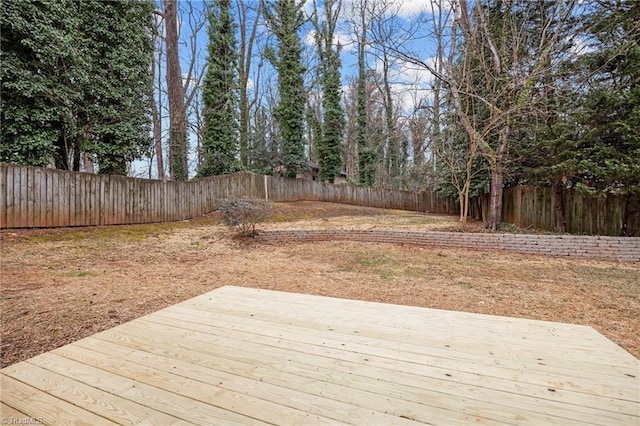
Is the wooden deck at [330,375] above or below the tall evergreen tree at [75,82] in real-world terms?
below

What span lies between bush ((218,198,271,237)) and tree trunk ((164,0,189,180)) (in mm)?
5747

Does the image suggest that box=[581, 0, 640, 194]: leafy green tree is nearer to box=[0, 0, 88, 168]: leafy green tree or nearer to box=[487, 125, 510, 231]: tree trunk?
box=[487, 125, 510, 231]: tree trunk

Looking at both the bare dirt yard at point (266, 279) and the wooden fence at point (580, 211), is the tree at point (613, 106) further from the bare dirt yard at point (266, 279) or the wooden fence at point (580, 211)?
the bare dirt yard at point (266, 279)

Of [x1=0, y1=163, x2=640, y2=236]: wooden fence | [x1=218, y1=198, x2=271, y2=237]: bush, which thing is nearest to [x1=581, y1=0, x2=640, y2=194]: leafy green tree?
[x1=0, y1=163, x2=640, y2=236]: wooden fence

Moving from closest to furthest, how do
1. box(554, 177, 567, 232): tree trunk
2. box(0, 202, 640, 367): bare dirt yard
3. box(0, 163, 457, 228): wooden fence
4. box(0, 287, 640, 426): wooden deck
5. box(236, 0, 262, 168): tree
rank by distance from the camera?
box(0, 287, 640, 426): wooden deck
box(0, 202, 640, 367): bare dirt yard
box(0, 163, 457, 228): wooden fence
box(554, 177, 567, 232): tree trunk
box(236, 0, 262, 168): tree

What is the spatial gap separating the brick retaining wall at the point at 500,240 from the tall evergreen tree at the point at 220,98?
7847 millimetres

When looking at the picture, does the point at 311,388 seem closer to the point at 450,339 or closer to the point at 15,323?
the point at 450,339

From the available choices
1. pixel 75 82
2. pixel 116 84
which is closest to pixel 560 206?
pixel 116 84

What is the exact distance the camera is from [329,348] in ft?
5.95

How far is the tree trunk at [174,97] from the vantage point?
1173cm

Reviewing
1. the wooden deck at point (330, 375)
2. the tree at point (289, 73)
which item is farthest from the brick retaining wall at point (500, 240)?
the tree at point (289, 73)

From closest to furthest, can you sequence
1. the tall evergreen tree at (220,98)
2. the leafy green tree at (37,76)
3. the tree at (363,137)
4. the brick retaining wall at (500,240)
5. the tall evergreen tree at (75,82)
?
the brick retaining wall at (500,240), the leafy green tree at (37,76), the tall evergreen tree at (75,82), the tall evergreen tree at (220,98), the tree at (363,137)

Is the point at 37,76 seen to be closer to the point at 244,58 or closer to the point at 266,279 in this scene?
the point at 266,279

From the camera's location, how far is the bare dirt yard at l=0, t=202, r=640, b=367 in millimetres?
3090
